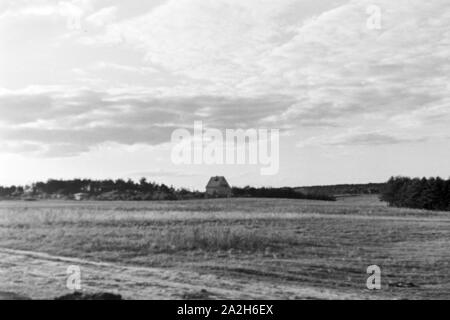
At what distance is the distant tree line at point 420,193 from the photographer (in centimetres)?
9269

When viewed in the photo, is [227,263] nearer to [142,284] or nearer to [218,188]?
[142,284]

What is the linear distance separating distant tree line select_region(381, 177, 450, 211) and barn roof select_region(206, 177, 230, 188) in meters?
35.6

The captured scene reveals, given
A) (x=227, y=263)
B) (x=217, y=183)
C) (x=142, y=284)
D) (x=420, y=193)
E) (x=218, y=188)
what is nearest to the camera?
(x=142, y=284)

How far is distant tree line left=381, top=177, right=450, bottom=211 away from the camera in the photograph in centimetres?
9269

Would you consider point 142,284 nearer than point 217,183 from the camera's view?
Yes

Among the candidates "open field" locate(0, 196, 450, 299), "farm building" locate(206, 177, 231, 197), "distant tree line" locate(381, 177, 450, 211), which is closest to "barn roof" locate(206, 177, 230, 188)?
"farm building" locate(206, 177, 231, 197)

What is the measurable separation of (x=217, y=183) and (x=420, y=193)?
3850 centimetres

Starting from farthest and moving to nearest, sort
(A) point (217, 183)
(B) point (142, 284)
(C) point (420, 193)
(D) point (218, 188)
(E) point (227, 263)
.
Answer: (A) point (217, 183) < (C) point (420, 193) < (D) point (218, 188) < (E) point (227, 263) < (B) point (142, 284)

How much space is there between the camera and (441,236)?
32906mm

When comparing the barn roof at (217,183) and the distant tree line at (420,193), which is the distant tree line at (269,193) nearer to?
the barn roof at (217,183)

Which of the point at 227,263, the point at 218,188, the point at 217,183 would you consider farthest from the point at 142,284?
the point at 217,183

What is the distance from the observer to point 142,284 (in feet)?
45.2

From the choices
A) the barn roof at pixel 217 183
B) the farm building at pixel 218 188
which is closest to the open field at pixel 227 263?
the farm building at pixel 218 188
